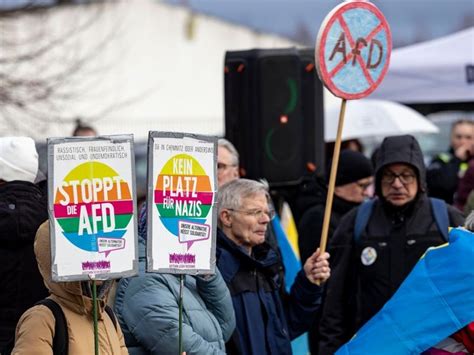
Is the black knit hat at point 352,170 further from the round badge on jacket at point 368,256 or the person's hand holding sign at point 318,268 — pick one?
the person's hand holding sign at point 318,268

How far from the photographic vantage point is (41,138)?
18.5m

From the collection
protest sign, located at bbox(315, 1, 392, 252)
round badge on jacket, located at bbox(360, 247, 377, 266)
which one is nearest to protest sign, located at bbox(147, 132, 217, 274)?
protest sign, located at bbox(315, 1, 392, 252)

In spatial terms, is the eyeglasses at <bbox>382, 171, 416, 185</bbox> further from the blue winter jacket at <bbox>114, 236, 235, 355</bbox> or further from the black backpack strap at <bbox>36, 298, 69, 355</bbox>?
the black backpack strap at <bbox>36, 298, 69, 355</bbox>

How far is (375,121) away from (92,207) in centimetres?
702

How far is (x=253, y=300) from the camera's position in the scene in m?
6.07

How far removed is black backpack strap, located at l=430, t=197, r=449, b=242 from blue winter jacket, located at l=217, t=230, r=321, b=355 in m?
0.82

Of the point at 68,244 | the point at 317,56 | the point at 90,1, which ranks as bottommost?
the point at 68,244

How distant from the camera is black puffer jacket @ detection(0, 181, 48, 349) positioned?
5336 millimetres

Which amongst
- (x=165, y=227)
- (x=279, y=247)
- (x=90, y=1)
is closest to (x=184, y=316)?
(x=165, y=227)

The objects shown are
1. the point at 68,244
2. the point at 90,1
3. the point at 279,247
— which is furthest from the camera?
the point at 90,1

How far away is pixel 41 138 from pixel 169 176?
13815mm

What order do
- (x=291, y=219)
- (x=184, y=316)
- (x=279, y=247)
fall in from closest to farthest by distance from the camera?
1. (x=184, y=316)
2. (x=279, y=247)
3. (x=291, y=219)

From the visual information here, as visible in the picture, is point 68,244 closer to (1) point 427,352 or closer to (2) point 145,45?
(1) point 427,352

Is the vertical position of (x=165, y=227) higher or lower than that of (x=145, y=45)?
lower
